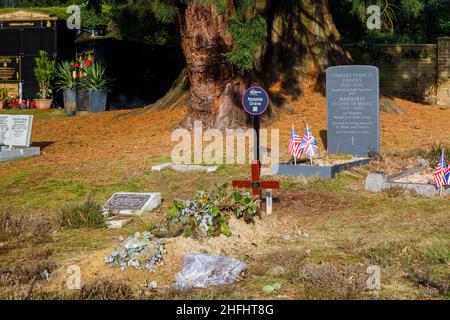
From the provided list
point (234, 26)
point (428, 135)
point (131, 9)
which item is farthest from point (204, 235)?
point (131, 9)

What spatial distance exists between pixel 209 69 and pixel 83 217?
8450 millimetres

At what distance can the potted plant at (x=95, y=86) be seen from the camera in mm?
25539

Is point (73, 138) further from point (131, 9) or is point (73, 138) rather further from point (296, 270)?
point (296, 270)

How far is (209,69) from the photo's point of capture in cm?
1869

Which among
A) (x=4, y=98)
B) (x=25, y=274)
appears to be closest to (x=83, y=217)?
(x=25, y=274)

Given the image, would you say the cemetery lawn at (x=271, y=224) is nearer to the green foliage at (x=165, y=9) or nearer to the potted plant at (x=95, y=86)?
the green foliage at (x=165, y=9)

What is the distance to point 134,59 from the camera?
27641 mm

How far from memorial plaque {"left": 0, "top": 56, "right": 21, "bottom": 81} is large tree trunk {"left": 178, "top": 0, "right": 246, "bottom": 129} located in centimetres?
1425

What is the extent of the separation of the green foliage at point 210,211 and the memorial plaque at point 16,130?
9.21 metres

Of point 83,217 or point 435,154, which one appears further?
point 435,154

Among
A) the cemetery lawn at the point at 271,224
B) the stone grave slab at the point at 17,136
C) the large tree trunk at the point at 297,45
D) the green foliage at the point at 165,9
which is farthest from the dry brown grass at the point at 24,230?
the large tree trunk at the point at 297,45

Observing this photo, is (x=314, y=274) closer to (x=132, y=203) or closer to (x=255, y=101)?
(x=255, y=101)

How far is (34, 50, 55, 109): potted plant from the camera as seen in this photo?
29.4 metres

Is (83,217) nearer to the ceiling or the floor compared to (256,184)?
nearer to the floor
